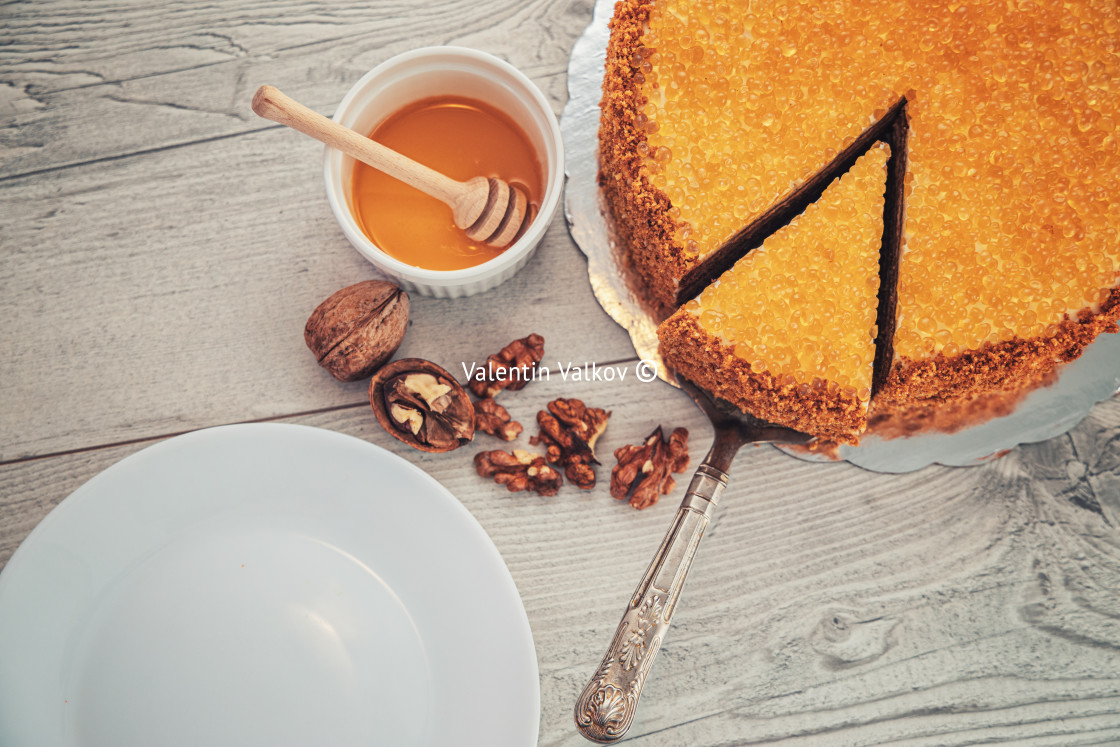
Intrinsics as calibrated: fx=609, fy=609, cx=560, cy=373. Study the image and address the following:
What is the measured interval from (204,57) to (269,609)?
3.17 ft

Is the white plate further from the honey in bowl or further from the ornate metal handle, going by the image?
the honey in bowl

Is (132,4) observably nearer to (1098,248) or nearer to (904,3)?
(904,3)

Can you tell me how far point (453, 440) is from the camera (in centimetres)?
97

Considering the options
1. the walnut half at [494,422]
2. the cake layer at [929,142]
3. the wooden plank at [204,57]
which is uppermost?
the cake layer at [929,142]

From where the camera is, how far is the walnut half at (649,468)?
3.28 feet

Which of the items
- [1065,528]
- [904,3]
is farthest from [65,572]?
[1065,528]

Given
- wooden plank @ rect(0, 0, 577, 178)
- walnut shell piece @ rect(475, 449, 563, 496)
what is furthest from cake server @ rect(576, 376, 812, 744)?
wooden plank @ rect(0, 0, 577, 178)

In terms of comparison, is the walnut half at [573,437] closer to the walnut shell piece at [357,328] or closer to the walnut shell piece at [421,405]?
the walnut shell piece at [421,405]

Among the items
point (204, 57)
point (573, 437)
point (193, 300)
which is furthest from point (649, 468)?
point (204, 57)

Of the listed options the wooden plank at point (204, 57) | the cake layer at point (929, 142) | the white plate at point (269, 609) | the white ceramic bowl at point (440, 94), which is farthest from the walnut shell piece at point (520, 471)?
the wooden plank at point (204, 57)

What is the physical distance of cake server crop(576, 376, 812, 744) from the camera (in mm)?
854

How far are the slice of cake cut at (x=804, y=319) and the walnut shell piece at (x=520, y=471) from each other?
32 centimetres

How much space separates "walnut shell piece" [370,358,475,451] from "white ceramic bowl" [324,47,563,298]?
14 centimetres

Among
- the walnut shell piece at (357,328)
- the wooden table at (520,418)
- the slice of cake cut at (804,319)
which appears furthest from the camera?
the wooden table at (520,418)
